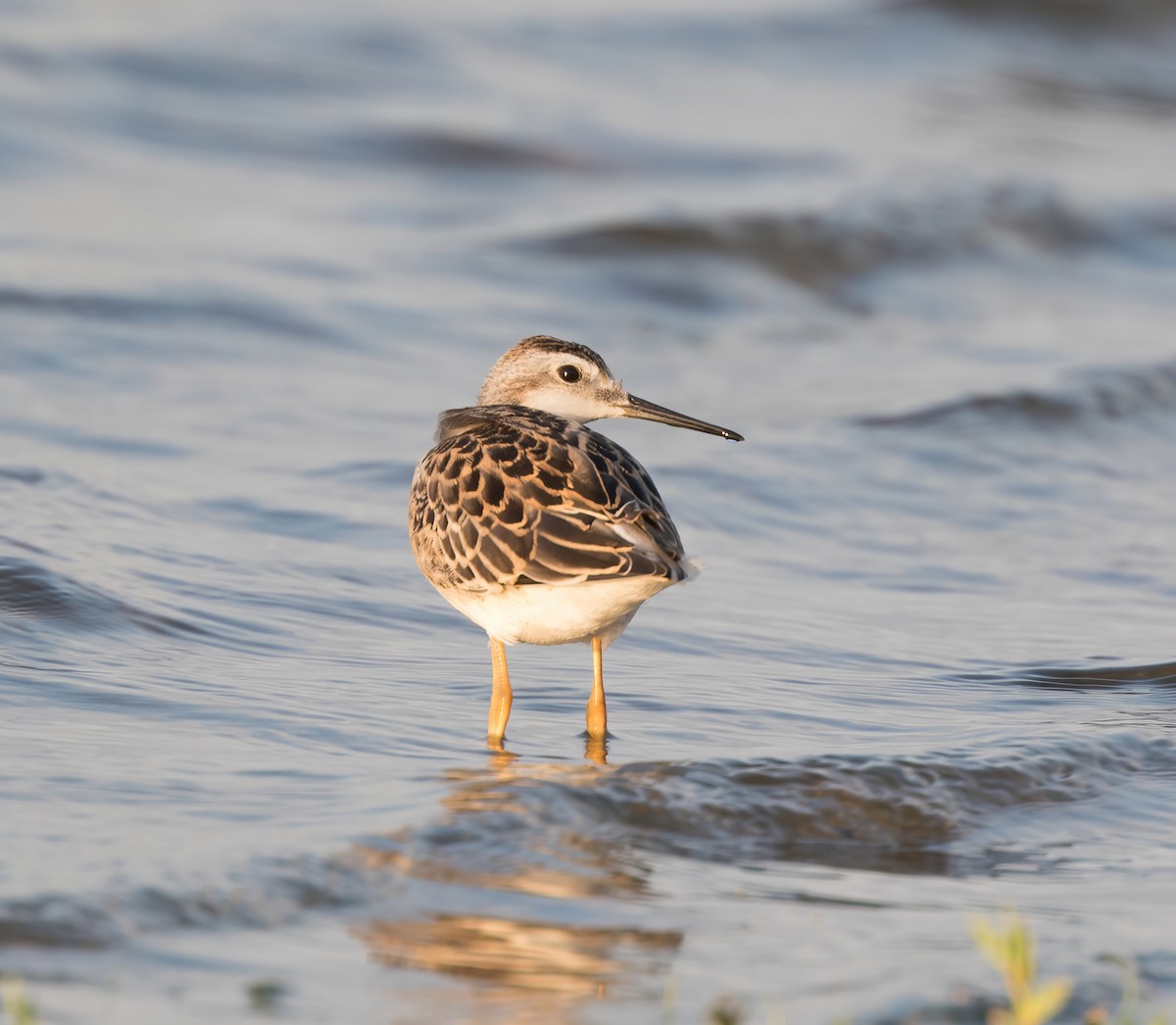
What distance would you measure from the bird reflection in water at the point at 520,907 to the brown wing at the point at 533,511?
0.71m

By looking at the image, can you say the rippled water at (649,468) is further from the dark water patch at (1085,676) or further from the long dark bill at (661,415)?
the long dark bill at (661,415)

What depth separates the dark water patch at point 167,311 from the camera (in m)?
12.5

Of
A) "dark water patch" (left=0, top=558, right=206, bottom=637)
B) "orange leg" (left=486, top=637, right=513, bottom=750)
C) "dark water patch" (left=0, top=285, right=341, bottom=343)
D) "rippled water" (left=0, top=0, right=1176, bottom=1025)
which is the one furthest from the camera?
"dark water patch" (left=0, top=285, right=341, bottom=343)

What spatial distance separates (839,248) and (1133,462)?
17.4 feet

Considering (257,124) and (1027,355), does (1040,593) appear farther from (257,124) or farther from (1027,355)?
(257,124)

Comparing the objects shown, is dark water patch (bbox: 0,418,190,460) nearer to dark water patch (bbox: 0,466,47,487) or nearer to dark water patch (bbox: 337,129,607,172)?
dark water patch (bbox: 0,466,47,487)

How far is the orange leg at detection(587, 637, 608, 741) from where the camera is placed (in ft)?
21.7

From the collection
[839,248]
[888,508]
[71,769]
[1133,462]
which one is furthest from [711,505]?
[839,248]

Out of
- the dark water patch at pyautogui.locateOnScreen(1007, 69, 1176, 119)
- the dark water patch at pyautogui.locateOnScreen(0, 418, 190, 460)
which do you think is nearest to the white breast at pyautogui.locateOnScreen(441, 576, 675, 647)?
the dark water patch at pyautogui.locateOnScreen(0, 418, 190, 460)

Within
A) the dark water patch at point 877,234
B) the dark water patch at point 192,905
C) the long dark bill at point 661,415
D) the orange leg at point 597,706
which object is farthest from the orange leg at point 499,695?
the dark water patch at point 877,234

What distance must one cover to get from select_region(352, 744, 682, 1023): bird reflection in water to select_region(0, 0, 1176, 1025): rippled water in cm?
2

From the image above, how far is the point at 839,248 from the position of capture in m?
16.7

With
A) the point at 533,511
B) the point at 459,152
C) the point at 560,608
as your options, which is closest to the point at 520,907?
the point at 560,608

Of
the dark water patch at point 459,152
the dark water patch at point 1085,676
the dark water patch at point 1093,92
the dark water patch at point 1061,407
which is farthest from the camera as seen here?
the dark water patch at point 1093,92
